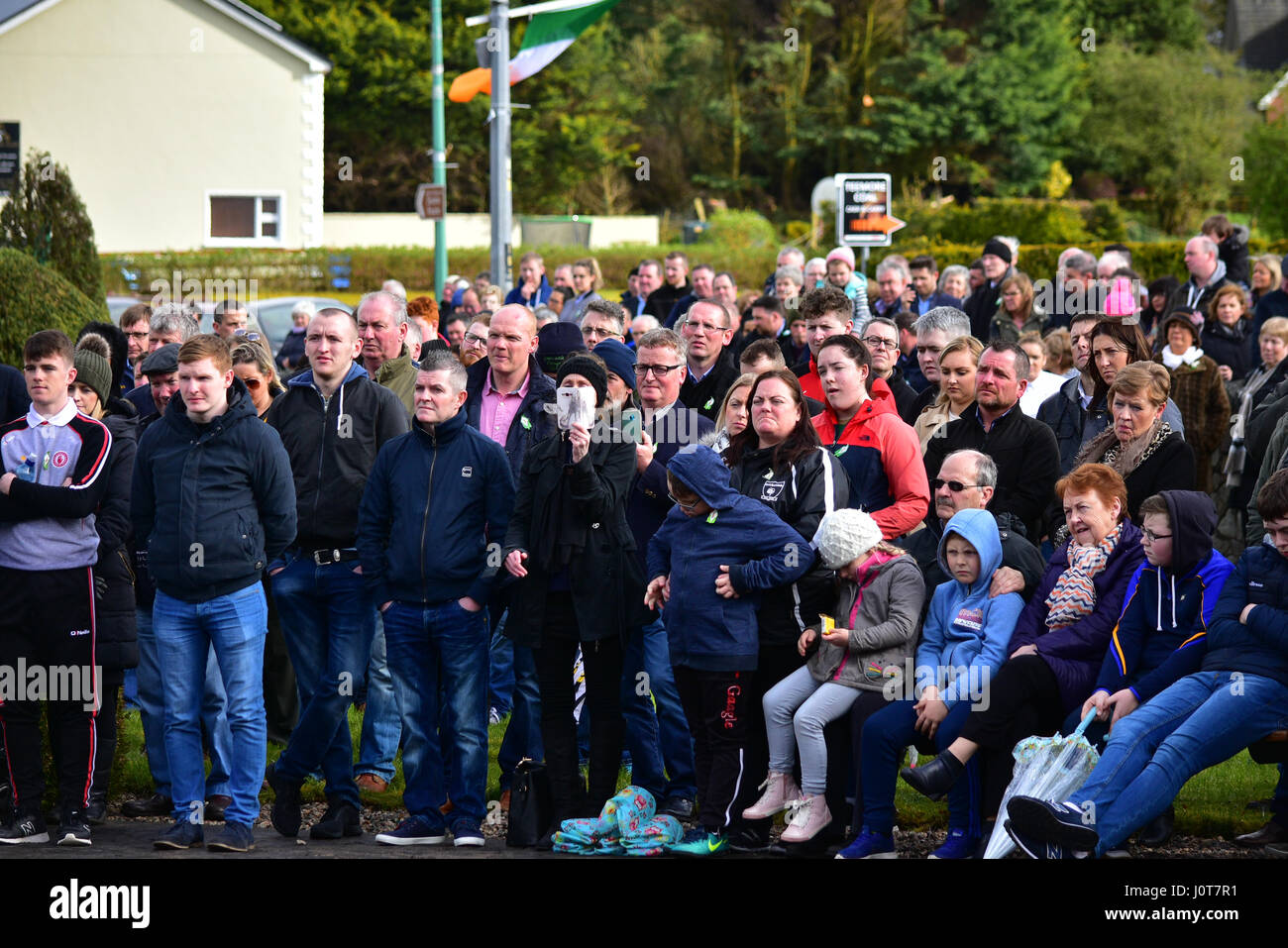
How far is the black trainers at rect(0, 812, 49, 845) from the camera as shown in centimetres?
689

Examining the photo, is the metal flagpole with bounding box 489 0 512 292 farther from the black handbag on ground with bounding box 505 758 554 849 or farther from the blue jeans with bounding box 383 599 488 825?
the black handbag on ground with bounding box 505 758 554 849

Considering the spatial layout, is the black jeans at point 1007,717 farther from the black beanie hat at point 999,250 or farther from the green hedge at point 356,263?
the green hedge at point 356,263

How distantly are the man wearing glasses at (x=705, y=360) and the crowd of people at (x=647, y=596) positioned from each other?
1.18 meters

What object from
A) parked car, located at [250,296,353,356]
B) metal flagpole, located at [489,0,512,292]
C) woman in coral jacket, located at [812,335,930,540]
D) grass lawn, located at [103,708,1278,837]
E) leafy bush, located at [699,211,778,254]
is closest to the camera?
grass lawn, located at [103,708,1278,837]

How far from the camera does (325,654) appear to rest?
7.34 metres

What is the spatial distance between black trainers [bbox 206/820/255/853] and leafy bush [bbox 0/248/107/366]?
18.9 feet

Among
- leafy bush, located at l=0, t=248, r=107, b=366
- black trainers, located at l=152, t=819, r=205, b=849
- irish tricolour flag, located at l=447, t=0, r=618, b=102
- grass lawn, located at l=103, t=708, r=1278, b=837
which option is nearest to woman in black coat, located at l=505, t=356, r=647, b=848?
grass lawn, located at l=103, t=708, r=1278, b=837

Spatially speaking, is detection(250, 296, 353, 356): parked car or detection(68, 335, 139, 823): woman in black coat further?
detection(250, 296, 353, 356): parked car

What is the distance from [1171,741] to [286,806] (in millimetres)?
3835

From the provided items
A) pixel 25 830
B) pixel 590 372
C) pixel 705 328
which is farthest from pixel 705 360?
pixel 25 830

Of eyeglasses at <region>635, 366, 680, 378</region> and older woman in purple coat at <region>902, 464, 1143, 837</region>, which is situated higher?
eyeglasses at <region>635, 366, 680, 378</region>

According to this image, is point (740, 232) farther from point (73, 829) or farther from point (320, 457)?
point (73, 829)
